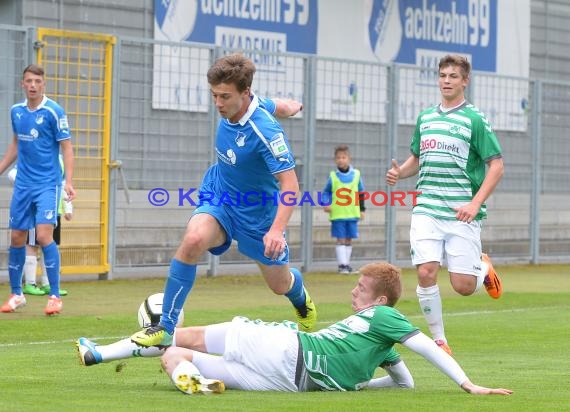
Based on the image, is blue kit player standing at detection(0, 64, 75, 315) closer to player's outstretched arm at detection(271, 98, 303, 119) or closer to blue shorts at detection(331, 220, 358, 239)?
player's outstretched arm at detection(271, 98, 303, 119)

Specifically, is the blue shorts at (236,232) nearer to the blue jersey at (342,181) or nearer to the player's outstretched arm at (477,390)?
the player's outstretched arm at (477,390)

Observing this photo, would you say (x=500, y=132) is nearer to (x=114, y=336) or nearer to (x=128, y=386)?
(x=114, y=336)

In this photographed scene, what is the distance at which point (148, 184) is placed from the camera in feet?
66.3

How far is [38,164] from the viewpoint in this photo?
1396 centimetres

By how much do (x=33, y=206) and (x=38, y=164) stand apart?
0.43 metres

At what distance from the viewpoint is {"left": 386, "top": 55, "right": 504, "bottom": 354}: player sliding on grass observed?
35.3 feet

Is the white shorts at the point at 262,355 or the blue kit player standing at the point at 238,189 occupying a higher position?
the blue kit player standing at the point at 238,189

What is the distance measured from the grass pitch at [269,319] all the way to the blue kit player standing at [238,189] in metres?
0.69

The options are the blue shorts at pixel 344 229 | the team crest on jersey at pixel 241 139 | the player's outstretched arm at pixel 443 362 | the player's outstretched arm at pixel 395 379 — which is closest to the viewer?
the player's outstretched arm at pixel 443 362

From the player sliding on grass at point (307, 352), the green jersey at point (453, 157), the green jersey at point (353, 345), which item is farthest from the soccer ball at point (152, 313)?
the green jersey at point (453, 157)

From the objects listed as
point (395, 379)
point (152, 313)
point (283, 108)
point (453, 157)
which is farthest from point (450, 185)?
point (152, 313)

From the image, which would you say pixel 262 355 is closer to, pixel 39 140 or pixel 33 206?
pixel 33 206

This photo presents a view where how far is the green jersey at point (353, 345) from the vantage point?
7.76m

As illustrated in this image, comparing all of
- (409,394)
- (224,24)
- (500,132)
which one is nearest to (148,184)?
(224,24)
